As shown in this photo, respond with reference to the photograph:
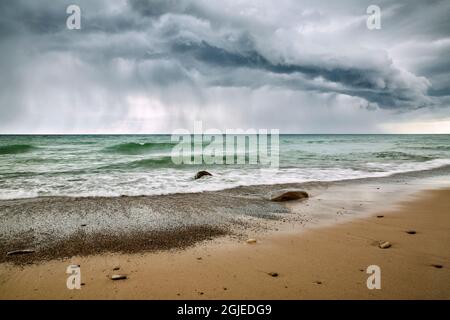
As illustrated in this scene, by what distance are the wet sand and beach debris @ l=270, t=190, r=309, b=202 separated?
268cm

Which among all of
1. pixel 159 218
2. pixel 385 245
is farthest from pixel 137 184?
pixel 385 245

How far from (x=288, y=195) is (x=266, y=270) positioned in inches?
177

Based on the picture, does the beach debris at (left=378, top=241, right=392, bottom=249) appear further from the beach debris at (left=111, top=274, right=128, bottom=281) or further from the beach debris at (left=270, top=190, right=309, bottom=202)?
the beach debris at (left=111, top=274, right=128, bottom=281)

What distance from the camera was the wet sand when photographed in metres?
3.04

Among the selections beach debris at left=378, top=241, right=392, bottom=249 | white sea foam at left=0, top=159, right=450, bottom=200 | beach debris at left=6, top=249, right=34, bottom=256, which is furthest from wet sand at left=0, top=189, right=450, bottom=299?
A: white sea foam at left=0, top=159, right=450, bottom=200

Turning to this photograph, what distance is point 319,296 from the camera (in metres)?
2.96

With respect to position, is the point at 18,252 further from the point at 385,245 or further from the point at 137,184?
the point at 137,184

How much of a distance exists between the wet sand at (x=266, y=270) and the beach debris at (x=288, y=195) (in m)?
2.68

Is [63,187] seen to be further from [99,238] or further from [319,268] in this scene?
[319,268]

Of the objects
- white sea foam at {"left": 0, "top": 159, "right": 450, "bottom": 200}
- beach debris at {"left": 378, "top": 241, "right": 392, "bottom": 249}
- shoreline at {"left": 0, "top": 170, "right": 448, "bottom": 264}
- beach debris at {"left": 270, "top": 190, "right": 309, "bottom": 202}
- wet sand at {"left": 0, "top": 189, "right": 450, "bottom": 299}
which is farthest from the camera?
white sea foam at {"left": 0, "top": 159, "right": 450, "bottom": 200}

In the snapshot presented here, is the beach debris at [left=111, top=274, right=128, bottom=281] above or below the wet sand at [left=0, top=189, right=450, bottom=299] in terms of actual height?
above

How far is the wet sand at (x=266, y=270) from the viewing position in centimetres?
304

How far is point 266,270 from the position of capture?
11.5 ft
